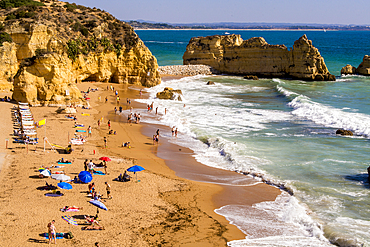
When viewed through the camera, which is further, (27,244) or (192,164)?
(192,164)

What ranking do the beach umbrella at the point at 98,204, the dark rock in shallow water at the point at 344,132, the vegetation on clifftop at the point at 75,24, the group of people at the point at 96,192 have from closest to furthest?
1. the beach umbrella at the point at 98,204
2. the group of people at the point at 96,192
3. the dark rock in shallow water at the point at 344,132
4. the vegetation on clifftop at the point at 75,24

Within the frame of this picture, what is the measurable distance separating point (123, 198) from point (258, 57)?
52.6m

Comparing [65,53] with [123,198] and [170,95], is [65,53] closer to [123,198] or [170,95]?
[170,95]

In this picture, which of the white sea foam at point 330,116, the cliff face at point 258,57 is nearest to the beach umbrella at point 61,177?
the white sea foam at point 330,116

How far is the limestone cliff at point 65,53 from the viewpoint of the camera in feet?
106

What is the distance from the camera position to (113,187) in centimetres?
1761

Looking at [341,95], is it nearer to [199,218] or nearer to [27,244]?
[199,218]

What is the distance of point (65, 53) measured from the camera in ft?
115

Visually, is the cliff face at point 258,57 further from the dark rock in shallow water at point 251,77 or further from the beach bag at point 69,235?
the beach bag at point 69,235

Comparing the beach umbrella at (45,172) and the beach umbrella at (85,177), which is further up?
the beach umbrella at (45,172)

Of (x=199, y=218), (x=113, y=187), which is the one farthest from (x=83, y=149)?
(x=199, y=218)

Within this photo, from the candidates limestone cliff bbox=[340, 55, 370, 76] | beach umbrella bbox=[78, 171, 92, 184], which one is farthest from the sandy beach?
limestone cliff bbox=[340, 55, 370, 76]

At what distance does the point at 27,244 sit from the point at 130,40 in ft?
136

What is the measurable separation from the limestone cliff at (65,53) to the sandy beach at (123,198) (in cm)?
685
